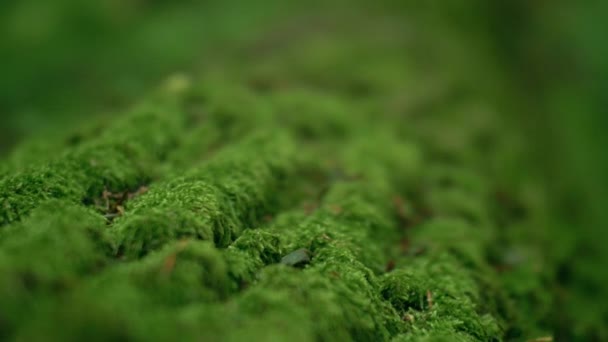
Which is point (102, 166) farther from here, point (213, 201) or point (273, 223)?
point (273, 223)

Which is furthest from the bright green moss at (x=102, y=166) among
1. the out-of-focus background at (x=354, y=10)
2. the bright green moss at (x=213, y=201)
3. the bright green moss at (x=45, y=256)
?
the out-of-focus background at (x=354, y=10)

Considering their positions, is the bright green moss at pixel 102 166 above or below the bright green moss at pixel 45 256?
above

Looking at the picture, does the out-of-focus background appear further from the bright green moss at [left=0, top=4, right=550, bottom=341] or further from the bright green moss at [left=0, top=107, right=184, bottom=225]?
the bright green moss at [left=0, top=107, right=184, bottom=225]

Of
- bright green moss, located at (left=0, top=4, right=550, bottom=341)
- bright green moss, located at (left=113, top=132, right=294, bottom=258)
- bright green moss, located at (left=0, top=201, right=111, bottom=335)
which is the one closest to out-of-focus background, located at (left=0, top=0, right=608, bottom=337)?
bright green moss, located at (left=0, top=4, right=550, bottom=341)

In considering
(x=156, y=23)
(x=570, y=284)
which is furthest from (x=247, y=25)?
(x=570, y=284)

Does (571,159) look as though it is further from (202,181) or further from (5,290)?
(5,290)

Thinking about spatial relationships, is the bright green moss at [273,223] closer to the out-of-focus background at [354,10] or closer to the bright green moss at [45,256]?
the bright green moss at [45,256]

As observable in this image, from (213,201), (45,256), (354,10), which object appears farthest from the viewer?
(354,10)

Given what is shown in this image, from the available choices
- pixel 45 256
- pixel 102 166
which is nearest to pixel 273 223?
pixel 102 166
